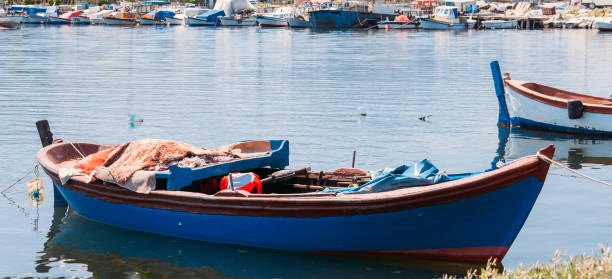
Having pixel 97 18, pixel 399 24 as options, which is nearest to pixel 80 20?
pixel 97 18

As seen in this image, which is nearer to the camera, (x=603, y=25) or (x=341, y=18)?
(x=603, y=25)

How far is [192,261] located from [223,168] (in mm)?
1853

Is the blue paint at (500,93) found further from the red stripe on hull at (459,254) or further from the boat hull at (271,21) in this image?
the boat hull at (271,21)

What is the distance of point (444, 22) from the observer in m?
104

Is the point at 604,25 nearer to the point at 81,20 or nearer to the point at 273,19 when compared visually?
the point at 273,19

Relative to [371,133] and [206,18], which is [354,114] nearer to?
[371,133]

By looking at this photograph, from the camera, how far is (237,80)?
131 feet

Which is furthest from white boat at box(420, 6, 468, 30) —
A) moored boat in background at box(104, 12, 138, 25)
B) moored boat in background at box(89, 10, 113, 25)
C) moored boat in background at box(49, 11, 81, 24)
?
moored boat in background at box(49, 11, 81, 24)

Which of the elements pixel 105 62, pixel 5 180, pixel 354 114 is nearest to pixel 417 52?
pixel 105 62

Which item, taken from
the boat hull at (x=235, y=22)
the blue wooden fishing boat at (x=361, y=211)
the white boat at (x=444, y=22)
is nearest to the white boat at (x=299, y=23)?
the boat hull at (x=235, y=22)

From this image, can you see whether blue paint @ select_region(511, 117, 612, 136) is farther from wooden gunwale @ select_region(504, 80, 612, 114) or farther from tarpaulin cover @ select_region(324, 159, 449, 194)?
tarpaulin cover @ select_region(324, 159, 449, 194)

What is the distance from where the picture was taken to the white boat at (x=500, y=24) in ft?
349

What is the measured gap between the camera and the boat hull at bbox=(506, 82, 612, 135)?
22.8 m

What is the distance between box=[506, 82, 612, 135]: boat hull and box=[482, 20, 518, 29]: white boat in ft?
277
